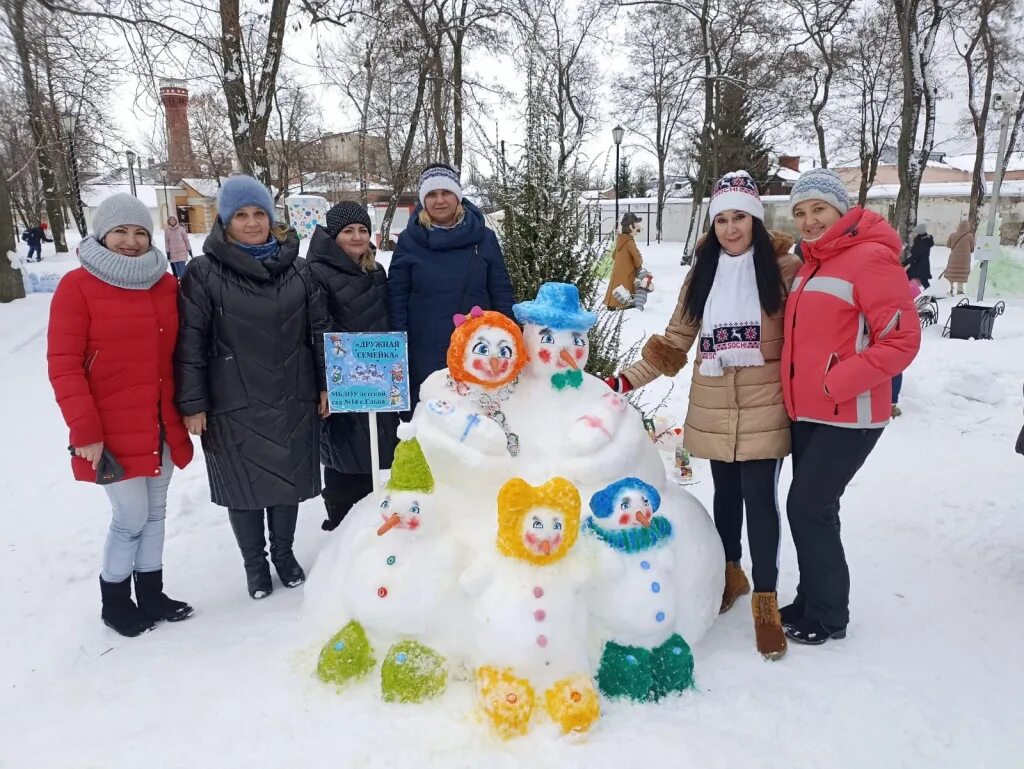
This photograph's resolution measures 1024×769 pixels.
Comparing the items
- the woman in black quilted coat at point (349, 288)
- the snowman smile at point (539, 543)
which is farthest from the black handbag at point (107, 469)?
the snowman smile at point (539, 543)

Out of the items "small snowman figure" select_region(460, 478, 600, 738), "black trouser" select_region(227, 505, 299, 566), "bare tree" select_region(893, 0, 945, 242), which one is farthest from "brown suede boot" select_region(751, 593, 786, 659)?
"bare tree" select_region(893, 0, 945, 242)

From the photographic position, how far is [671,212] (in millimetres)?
31484

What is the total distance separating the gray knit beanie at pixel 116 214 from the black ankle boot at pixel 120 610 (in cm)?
157

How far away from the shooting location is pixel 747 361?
276cm

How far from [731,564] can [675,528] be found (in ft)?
2.30

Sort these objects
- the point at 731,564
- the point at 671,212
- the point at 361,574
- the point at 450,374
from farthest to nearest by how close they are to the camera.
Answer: the point at 671,212 < the point at 731,564 < the point at 450,374 < the point at 361,574

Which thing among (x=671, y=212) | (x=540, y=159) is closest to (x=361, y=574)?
(x=540, y=159)

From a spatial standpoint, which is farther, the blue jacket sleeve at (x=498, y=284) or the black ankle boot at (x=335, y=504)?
the black ankle boot at (x=335, y=504)

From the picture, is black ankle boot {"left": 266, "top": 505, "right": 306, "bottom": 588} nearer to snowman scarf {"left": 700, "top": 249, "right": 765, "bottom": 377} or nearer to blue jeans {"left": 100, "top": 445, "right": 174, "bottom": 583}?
blue jeans {"left": 100, "top": 445, "right": 174, "bottom": 583}

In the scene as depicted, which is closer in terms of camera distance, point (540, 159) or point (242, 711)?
point (242, 711)

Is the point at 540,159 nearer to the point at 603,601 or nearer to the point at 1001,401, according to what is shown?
the point at 603,601

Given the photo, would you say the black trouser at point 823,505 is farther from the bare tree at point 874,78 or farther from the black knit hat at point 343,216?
the bare tree at point 874,78

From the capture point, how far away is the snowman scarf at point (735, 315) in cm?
275

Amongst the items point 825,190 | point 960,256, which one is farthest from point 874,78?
point 825,190
